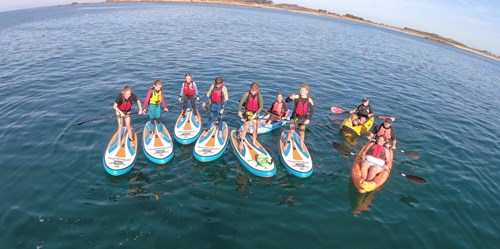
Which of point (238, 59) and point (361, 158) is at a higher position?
point (238, 59)

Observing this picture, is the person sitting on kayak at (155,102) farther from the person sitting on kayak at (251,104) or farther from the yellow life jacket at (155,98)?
the person sitting on kayak at (251,104)

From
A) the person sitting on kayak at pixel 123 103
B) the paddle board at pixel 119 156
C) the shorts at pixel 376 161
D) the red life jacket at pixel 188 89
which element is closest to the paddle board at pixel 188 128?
the red life jacket at pixel 188 89

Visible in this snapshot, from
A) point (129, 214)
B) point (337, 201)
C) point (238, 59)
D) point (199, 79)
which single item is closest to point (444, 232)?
point (337, 201)

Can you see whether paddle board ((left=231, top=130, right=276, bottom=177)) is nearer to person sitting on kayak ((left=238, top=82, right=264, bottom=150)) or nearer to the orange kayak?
person sitting on kayak ((left=238, top=82, right=264, bottom=150))

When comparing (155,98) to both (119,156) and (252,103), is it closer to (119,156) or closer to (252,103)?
(119,156)

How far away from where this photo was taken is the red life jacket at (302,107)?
12.4 metres

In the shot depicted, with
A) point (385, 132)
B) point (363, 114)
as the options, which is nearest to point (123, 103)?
point (385, 132)

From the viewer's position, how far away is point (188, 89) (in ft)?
46.4

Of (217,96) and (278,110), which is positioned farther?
(217,96)

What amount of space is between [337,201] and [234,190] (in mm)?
3900

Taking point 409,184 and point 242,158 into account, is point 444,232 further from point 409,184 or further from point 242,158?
point 242,158

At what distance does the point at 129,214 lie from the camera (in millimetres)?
9203

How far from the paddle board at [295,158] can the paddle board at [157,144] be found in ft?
16.2

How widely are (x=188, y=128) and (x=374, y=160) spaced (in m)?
8.63
